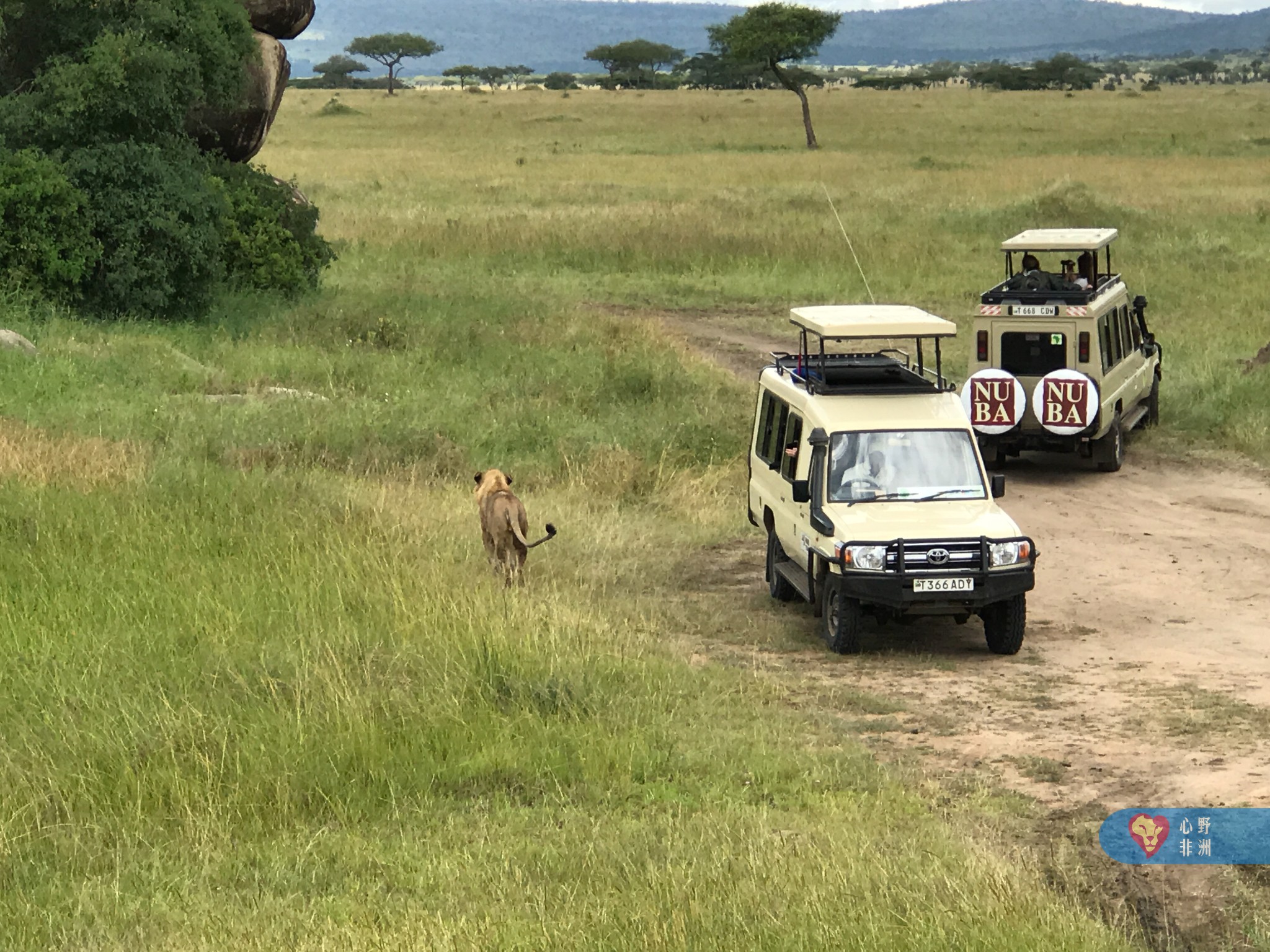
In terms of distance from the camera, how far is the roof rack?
12.0 metres

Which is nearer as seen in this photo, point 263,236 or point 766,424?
point 766,424

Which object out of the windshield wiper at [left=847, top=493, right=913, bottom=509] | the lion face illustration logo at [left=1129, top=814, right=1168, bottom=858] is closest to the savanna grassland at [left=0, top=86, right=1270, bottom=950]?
the lion face illustration logo at [left=1129, top=814, right=1168, bottom=858]

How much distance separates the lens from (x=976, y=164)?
5053 centimetres

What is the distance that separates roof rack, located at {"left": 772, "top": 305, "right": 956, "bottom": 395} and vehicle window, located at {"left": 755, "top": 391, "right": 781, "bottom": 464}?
26 centimetres

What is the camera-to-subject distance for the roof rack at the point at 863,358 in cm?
1205

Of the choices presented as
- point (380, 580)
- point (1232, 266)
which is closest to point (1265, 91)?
point (1232, 266)

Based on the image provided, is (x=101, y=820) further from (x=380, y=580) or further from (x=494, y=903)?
(x=380, y=580)

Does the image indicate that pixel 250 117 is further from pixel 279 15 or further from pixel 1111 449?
pixel 1111 449

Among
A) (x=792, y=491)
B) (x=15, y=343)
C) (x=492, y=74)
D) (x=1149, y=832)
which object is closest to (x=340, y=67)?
(x=492, y=74)

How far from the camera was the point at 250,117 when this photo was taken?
84.6ft

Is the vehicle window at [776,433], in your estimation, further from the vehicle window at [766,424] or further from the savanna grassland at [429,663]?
the savanna grassland at [429,663]

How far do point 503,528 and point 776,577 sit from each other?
2520mm

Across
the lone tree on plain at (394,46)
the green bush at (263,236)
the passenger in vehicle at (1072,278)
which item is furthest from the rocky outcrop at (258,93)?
the lone tree on plain at (394,46)

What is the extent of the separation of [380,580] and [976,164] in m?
43.1
